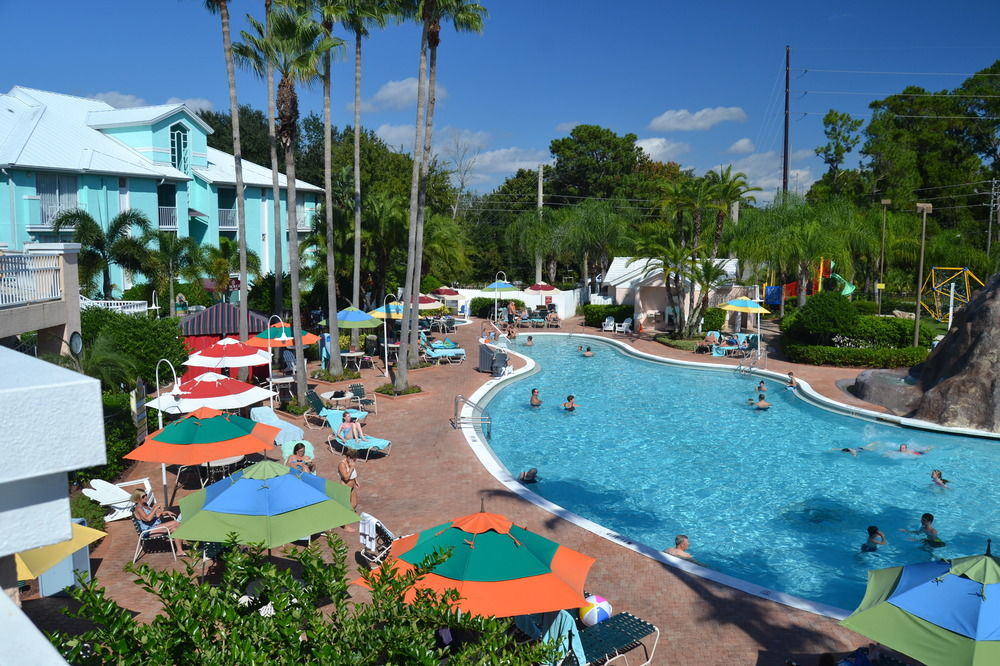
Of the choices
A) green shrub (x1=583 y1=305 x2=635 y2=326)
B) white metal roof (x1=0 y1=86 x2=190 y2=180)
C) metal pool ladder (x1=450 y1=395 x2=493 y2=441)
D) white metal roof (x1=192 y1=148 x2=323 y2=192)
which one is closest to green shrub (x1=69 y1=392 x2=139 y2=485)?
metal pool ladder (x1=450 y1=395 x2=493 y2=441)

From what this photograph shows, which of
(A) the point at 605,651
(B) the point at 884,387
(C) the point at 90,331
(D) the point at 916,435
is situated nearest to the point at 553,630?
(A) the point at 605,651

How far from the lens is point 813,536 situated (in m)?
13.5

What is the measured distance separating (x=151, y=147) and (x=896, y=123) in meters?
52.3

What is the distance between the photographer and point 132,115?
1503 inches

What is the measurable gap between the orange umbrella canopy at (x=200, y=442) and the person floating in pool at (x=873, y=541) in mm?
10101

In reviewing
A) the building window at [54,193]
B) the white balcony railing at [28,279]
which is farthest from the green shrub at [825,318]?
the building window at [54,193]

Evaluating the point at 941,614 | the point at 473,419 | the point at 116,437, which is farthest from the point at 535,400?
the point at 941,614

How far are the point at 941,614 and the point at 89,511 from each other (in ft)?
37.0

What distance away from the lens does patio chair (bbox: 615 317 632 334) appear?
35.9 m

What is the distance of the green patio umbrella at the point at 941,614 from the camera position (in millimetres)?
6664

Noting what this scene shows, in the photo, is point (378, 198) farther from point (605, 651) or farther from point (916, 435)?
point (605, 651)

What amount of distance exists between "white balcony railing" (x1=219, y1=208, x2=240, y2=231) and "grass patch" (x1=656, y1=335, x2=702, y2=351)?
23.9 m

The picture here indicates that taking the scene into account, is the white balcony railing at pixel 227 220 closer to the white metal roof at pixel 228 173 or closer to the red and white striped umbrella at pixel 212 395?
the white metal roof at pixel 228 173

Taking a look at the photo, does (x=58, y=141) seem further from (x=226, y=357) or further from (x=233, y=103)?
(x=226, y=357)
